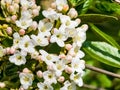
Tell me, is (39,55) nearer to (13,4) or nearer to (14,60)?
(14,60)

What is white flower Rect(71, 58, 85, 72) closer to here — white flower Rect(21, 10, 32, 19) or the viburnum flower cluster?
the viburnum flower cluster

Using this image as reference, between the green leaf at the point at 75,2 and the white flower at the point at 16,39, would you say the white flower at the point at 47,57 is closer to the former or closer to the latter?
the white flower at the point at 16,39

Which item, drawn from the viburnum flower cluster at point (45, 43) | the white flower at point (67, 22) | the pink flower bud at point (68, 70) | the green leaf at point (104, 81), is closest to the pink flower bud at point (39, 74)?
the viburnum flower cluster at point (45, 43)

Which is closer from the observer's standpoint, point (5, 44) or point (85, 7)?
point (5, 44)

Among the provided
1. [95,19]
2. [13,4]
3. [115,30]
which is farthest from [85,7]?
[115,30]

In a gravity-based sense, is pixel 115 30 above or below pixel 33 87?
below
